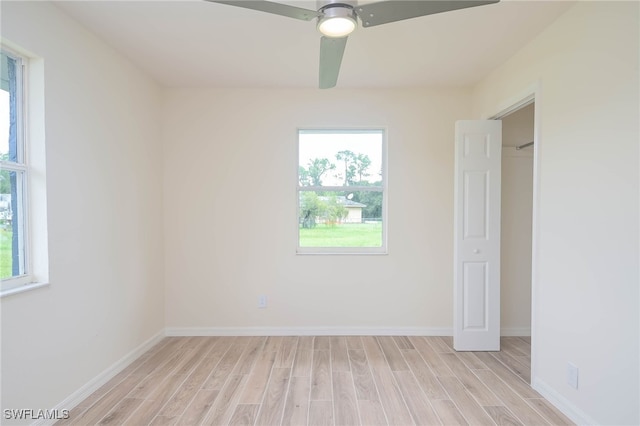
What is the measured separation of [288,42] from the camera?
7.51 ft

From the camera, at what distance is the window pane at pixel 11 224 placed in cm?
173

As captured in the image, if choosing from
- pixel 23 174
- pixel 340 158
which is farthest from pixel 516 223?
pixel 23 174

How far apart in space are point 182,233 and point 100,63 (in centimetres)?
166

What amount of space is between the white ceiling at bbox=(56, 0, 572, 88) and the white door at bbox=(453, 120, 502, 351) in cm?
66

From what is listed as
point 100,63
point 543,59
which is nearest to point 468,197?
point 543,59

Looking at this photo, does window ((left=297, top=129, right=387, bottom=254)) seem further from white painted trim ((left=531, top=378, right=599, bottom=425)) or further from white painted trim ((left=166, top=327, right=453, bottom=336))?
white painted trim ((left=531, top=378, right=599, bottom=425))

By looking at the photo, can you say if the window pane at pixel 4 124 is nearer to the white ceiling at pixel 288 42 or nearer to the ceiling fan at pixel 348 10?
the white ceiling at pixel 288 42

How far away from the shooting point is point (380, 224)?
3316 millimetres

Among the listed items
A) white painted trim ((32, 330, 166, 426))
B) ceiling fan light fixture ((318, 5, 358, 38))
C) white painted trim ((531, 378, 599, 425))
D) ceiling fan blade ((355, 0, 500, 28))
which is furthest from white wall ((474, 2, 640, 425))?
white painted trim ((32, 330, 166, 426))

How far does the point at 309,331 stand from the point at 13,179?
2.68m

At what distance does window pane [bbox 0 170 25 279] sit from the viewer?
173 centimetres

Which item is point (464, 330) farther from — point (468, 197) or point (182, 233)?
point (182, 233)

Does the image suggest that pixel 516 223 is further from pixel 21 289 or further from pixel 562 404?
pixel 21 289

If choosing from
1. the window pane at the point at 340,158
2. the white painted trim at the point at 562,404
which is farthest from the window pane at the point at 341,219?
the white painted trim at the point at 562,404
